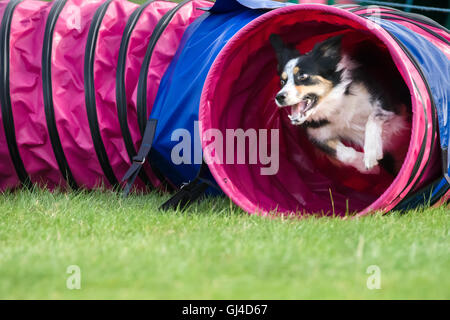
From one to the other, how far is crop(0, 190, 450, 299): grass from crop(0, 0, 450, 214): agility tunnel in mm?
619

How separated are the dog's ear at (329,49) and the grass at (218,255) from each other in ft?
3.46

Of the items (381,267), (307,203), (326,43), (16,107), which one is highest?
(326,43)

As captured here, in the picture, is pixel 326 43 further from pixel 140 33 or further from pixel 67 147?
pixel 67 147

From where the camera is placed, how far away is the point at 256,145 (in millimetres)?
3965

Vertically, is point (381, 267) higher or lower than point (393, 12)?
lower

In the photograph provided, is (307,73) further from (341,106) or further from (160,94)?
(160,94)

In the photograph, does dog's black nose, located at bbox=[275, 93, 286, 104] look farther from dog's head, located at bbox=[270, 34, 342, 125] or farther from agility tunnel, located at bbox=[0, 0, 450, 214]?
agility tunnel, located at bbox=[0, 0, 450, 214]

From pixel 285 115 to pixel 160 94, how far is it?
900 mm

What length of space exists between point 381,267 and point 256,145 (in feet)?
6.44

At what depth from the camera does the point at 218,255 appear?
2215mm

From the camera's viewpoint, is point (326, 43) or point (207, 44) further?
point (207, 44)

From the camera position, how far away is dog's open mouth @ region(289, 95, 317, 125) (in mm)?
3676
